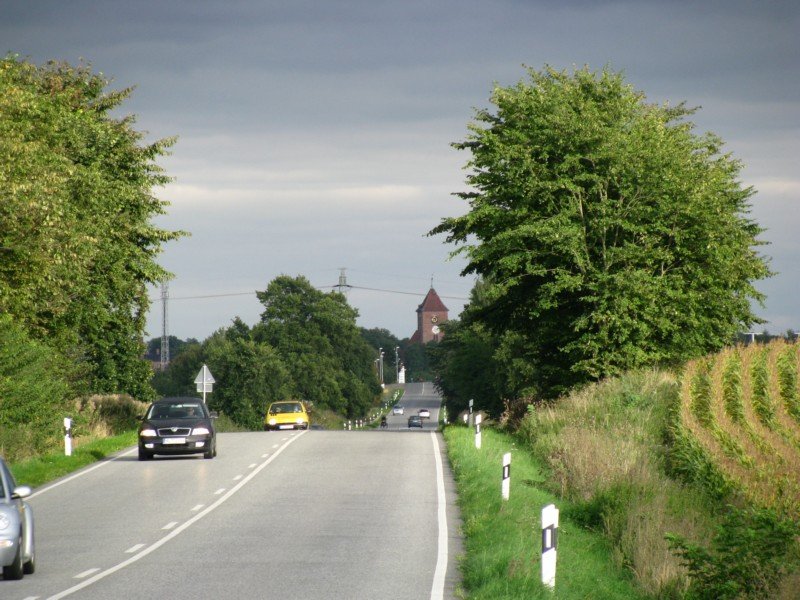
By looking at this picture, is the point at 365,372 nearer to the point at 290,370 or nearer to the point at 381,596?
the point at 290,370

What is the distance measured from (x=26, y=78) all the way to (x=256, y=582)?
97.2 ft

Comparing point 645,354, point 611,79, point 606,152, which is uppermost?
point 611,79

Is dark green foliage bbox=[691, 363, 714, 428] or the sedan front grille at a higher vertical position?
dark green foliage bbox=[691, 363, 714, 428]

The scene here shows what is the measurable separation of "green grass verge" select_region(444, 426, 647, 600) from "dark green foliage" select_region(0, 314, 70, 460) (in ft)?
33.9

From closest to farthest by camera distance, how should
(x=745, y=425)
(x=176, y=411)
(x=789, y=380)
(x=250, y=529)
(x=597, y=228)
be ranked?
1. (x=250, y=529)
2. (x=745, y=425)
3. (x=176, y=411)
4. (x=789, y=380)
5. (x=597, y=228)

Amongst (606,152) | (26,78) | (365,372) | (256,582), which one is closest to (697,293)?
(606,152)

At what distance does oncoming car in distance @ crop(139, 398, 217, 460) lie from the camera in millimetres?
30031

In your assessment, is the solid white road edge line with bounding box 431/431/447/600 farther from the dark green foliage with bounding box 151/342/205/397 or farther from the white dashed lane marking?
the dark green foliage with bounding box 151/342/205/397

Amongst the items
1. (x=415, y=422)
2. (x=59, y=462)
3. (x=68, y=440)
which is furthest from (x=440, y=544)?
(x=415, y=422)

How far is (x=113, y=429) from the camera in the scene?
136ft

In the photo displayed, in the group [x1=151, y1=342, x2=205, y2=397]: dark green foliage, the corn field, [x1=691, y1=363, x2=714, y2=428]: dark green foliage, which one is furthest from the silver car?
[x1=151, y1=342, x2=205, y2=397]: dark green foliage

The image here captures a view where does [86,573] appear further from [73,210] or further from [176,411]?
[73,210]

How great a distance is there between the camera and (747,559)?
37.1 ft

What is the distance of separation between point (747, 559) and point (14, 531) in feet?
23.0
